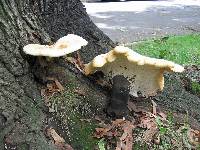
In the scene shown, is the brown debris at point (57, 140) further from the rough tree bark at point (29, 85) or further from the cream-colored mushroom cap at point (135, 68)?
the cream-colored mushroom cap at point (135, 68)

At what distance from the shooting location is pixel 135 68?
11.4 feet

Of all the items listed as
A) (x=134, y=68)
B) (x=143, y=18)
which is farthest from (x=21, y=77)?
(x=143, y=18)

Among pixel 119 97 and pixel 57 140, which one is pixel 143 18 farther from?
pixel 57 140

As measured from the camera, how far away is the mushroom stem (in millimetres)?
3428

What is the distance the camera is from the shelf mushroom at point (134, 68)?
10.5ft

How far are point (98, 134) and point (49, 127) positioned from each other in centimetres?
38

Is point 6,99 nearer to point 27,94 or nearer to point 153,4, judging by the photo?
point 27,94

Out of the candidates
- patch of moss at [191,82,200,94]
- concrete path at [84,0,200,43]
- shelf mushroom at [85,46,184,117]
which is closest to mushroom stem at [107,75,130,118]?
shelf mushroom at [85,46,184,117]

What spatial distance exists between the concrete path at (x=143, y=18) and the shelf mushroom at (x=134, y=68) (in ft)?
25.6

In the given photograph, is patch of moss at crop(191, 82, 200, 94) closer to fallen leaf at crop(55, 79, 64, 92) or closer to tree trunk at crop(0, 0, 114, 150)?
tree trunk at crop(0, 0, 114, 150)

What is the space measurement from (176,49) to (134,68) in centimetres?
610

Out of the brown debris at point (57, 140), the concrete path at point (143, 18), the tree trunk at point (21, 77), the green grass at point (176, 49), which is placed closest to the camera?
the tree trunk at point (21, 77)

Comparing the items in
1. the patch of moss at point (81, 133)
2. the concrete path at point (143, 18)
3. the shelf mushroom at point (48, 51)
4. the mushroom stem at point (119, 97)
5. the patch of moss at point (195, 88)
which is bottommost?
the concrete path at point (143, 18)

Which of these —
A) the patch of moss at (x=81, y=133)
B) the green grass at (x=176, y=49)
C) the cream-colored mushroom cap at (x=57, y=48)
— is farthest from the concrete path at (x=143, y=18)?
the cream-colored mushroom cap at (x=57, y=48)
